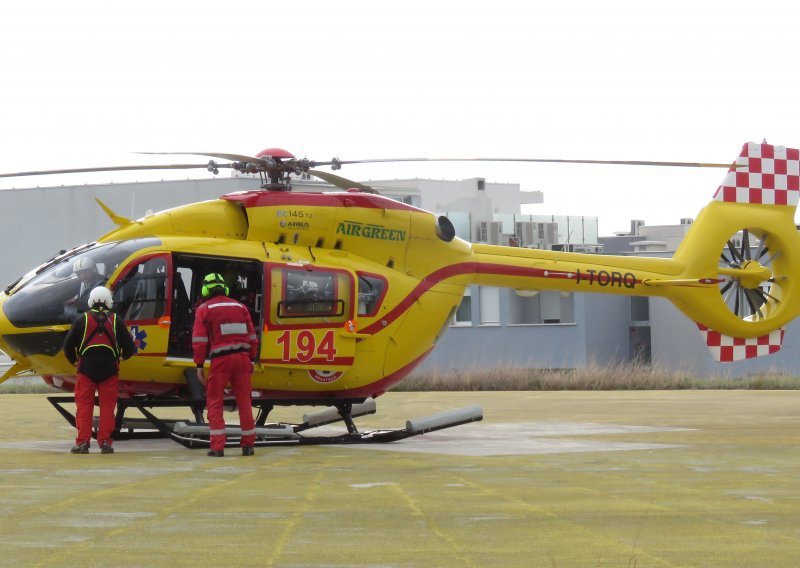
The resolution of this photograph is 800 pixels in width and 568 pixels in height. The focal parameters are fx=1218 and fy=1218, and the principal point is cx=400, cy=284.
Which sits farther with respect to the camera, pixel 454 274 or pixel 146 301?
pixel 454 274


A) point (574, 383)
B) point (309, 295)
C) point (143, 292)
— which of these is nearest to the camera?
point (143, 292)

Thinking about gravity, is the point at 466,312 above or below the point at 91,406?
above

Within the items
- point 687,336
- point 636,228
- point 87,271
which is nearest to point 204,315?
point 87,271

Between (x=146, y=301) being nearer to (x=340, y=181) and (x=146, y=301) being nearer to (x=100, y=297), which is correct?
(x=100, y=297)

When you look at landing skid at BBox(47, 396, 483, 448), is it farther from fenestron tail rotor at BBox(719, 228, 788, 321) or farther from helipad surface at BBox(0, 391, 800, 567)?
fenestron tail rotor at BBox(719, 228, 788, 321)

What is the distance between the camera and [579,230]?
189 feet

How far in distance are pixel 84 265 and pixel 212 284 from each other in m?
1.48

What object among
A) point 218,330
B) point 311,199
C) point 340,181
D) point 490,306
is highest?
point 340,181

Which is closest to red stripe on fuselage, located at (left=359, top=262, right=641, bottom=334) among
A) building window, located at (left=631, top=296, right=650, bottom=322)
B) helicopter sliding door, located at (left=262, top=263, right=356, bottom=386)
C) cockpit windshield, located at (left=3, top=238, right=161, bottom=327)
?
helicopter sliding door, located at (left=262, top=263, right=356, bottom=386)

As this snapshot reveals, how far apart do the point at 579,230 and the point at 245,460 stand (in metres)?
47.1

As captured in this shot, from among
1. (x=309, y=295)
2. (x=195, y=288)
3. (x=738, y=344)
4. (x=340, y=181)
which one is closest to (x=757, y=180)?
(x=738, y=344)

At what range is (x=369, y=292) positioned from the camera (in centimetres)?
1427

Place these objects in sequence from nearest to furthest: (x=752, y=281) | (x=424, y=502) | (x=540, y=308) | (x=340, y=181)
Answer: (x=424, y=502) → (x=340, y=181) → (x=752, y=281) → (x=540, y=308)

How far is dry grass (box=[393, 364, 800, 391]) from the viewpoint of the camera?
27.7 meters
